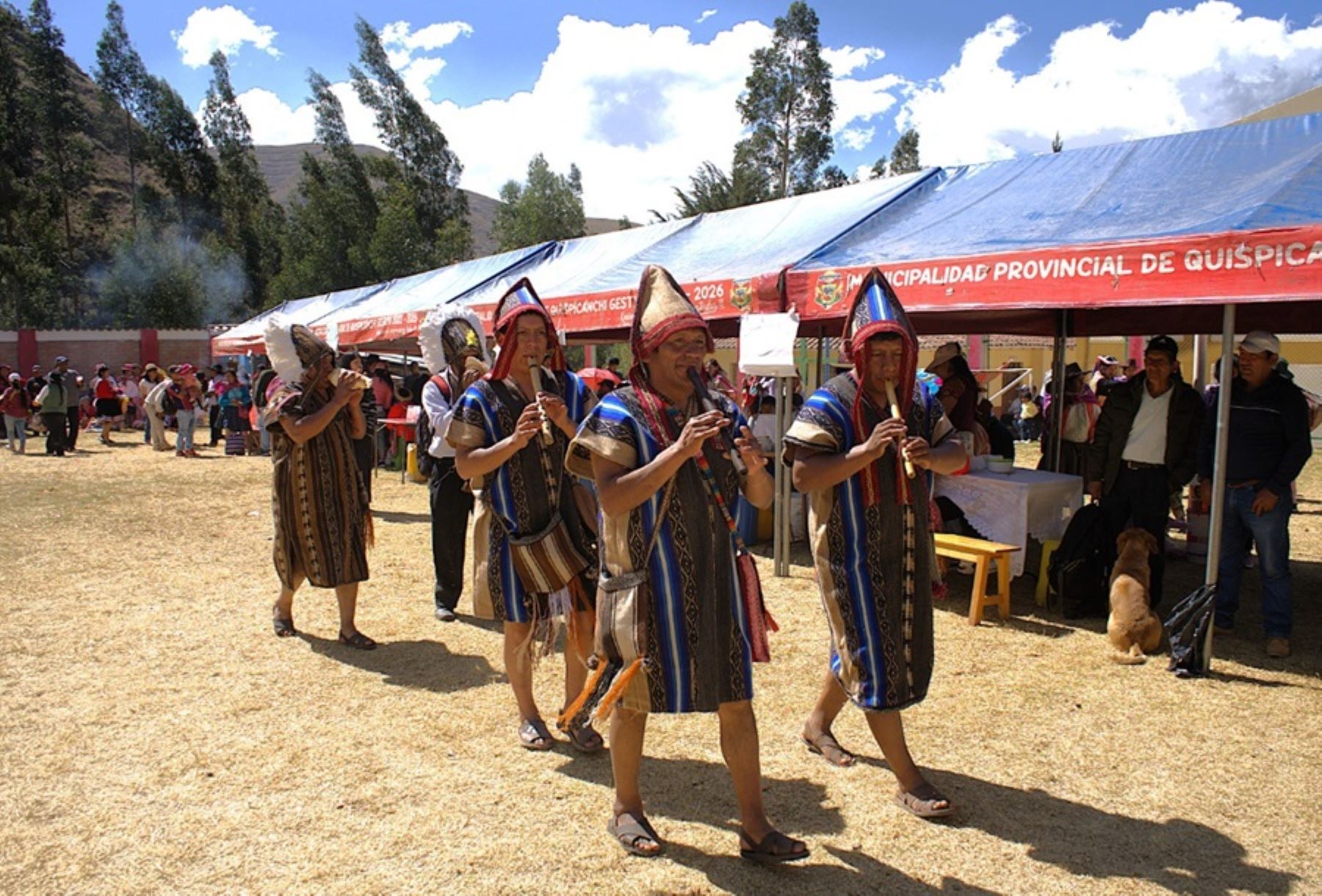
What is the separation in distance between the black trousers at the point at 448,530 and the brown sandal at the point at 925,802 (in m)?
3.49

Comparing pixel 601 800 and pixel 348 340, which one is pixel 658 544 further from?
pixel 348 340

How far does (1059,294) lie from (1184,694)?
7.35 ft

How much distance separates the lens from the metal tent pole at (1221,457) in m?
4.82

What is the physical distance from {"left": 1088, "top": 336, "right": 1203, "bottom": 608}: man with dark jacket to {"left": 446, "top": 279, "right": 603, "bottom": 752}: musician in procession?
3864 millimetres

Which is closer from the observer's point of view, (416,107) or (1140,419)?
(1140,419)

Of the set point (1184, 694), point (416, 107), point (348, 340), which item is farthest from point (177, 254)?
point (1184, 694)

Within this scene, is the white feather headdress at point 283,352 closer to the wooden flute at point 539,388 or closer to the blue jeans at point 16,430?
the wooden flute at point 539,388

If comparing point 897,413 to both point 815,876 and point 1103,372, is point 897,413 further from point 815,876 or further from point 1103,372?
point 1103,372

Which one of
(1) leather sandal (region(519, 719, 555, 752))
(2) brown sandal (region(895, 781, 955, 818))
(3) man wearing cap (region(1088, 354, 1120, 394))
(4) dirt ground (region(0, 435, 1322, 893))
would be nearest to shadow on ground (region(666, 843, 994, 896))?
(4) dirt ground (region(0, 435, 1322, 893))

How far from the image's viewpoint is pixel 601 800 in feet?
11.5

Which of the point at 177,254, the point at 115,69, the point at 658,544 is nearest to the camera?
the point at 658,544

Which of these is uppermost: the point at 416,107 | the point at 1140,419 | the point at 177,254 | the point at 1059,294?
the point at 416,107

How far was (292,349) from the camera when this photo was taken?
16.6ft

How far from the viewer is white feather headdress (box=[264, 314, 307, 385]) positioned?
16.5ft
